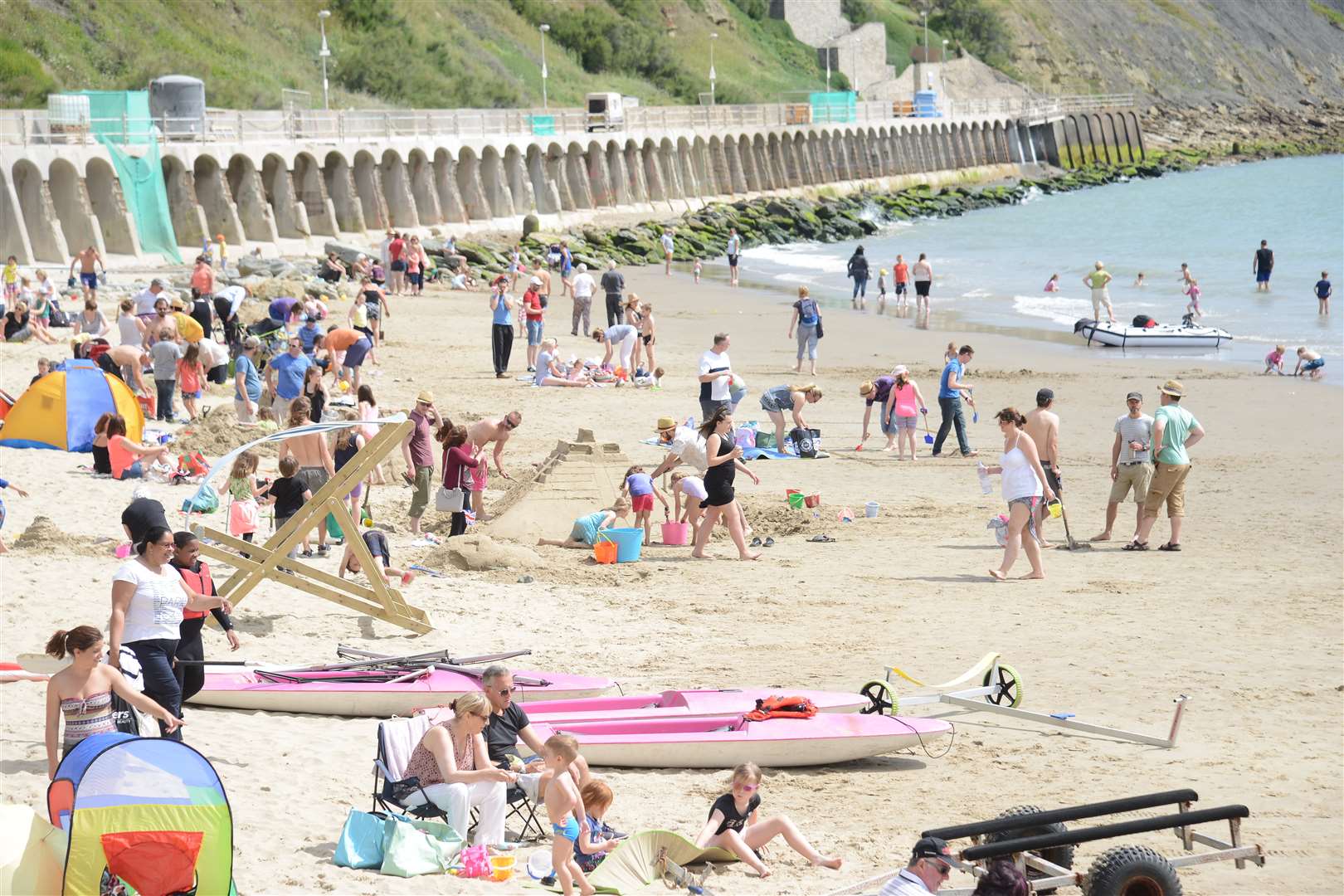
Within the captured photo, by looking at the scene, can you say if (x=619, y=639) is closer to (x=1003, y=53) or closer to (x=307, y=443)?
(x=307, y=443)

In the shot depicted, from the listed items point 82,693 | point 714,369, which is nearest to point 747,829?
point 82,693

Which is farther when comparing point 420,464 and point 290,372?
point 290,372

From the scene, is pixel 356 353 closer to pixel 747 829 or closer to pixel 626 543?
pixel 626 543

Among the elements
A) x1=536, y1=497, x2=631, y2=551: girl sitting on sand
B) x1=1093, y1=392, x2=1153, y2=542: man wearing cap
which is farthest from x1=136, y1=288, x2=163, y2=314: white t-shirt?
x1=1093, y1=392, x2=1153, y2=542: man wearing cap

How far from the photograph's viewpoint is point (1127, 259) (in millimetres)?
46719

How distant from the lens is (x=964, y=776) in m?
8.30

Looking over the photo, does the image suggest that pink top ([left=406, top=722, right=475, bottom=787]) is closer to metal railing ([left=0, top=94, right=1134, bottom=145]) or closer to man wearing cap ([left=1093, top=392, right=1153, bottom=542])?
man wearing cap ([left=1093, top=392, right=1153, bottom=542])

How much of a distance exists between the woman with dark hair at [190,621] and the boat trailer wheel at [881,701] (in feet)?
12.0

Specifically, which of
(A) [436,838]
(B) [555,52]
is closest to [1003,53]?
(B) [555,52]

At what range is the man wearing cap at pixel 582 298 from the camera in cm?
2625

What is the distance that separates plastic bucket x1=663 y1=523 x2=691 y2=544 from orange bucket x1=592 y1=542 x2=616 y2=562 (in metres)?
1.05

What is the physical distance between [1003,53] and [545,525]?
103912 millimetres

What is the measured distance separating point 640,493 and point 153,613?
6.35m

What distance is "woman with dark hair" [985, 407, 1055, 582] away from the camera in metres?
12.2
